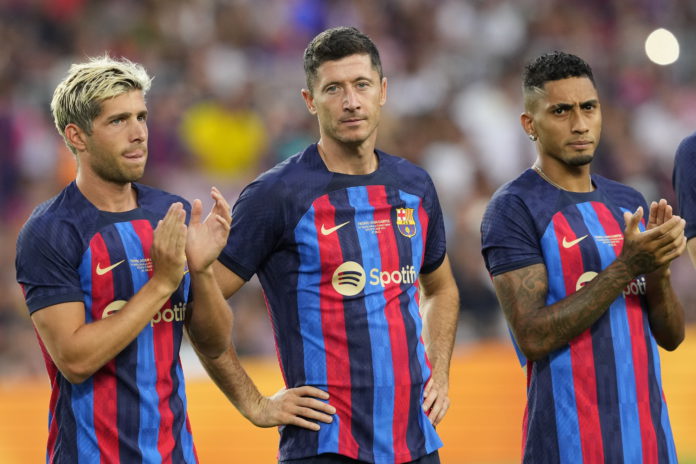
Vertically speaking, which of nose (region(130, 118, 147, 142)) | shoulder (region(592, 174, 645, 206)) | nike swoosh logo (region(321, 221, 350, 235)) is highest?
Answer: nose (region(130, 118, 147, 142))

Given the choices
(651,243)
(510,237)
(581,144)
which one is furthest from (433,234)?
(651,243)

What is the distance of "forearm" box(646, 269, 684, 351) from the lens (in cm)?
456

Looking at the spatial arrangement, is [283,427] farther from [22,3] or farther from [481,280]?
[22,3]

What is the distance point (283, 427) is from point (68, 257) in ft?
3.60

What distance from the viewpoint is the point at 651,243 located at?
14.1ft

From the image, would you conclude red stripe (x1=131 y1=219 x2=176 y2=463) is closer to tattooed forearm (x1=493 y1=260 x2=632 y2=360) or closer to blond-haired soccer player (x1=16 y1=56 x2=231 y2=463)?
blond-haired soccer player (x1=16 y1=56 x2=231 y2=463)

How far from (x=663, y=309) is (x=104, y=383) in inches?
85.4

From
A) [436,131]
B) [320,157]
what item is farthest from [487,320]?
[320,157]

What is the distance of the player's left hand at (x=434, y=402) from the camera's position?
14.9 ft

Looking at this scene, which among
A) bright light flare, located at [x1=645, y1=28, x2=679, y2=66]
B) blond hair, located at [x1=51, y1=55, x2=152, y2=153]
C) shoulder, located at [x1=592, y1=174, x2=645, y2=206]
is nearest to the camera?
blond hair, located at [x1=51, y1=55, x2=152, y2=153]

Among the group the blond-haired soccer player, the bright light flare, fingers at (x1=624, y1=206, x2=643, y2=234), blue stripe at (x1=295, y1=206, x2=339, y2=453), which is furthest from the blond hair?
the bright light flare

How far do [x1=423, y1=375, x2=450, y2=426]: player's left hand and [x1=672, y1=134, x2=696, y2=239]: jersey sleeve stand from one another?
1.26 meters

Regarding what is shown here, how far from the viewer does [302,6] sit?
520 inches

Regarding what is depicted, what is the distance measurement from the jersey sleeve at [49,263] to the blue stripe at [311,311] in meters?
0.86
